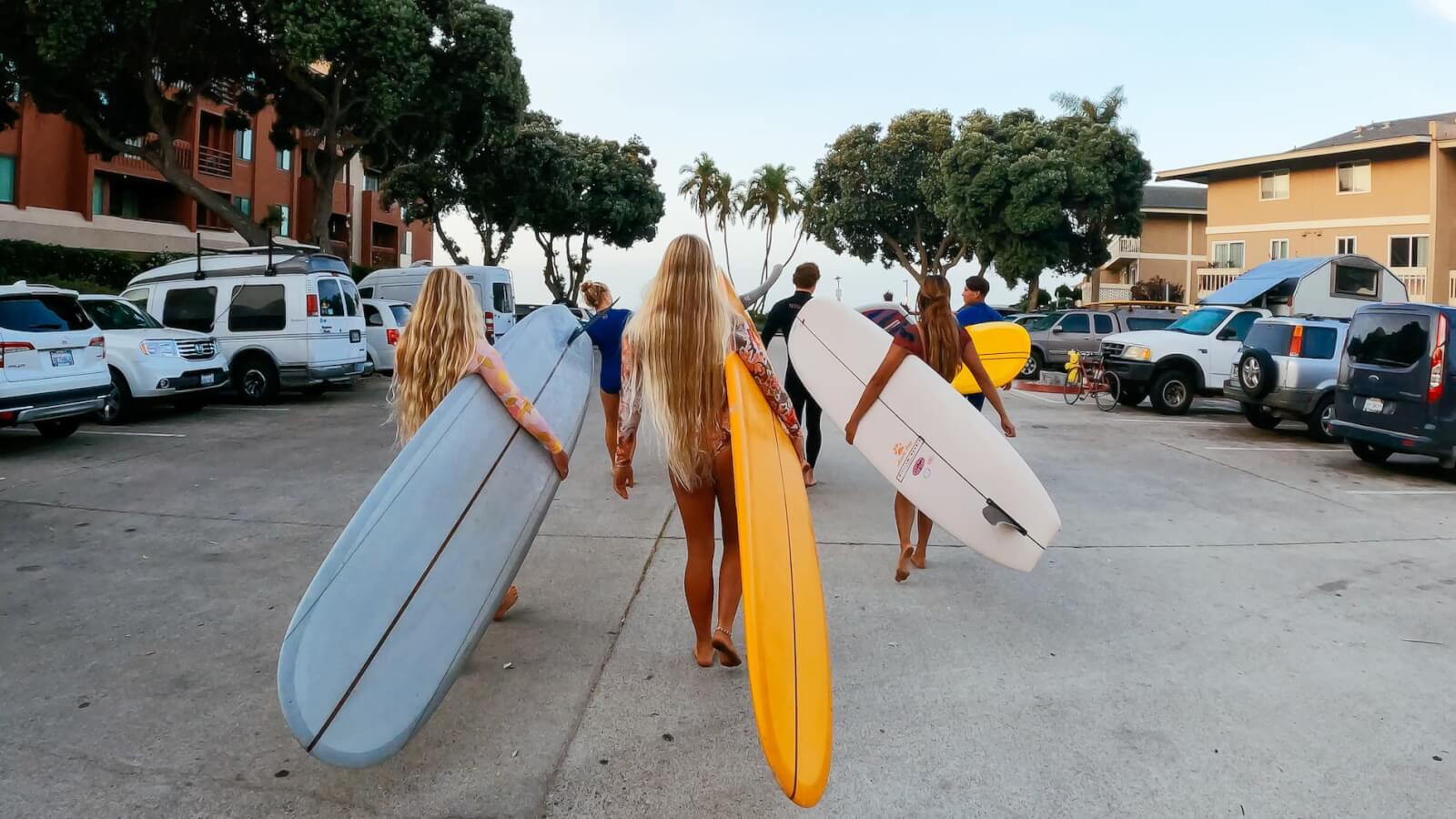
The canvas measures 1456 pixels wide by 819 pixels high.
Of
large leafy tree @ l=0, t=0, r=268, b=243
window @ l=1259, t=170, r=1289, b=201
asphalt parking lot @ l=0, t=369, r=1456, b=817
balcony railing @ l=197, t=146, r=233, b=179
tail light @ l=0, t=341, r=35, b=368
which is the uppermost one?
window @ l=1259, t=170, r=1289, b=201

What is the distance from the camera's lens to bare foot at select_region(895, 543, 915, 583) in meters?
5.32

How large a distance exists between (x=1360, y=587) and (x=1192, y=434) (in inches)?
292

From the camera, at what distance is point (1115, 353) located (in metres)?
15.8

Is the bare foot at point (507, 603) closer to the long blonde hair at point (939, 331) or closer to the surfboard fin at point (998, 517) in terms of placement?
the surfboard fin at point (998, 517)

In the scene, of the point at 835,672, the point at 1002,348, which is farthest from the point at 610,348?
the point at 1002,348

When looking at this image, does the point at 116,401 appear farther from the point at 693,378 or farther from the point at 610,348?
the point at 693,378

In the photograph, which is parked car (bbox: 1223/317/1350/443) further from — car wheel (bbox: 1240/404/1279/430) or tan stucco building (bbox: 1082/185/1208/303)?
tan stucco building (bbox: 1082/185/1208/303)

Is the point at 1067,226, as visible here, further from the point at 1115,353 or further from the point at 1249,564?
the point at 1249,564

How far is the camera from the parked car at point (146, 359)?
455 inches

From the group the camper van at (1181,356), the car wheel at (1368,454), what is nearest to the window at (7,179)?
the camper van at (1181,356)

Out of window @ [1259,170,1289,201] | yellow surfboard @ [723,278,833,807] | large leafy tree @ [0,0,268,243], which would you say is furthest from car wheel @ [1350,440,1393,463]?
window @ [1259,170,1289,201]

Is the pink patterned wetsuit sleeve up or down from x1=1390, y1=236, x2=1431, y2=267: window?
down

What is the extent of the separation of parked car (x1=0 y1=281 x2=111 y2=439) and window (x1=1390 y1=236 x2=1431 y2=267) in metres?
37.0

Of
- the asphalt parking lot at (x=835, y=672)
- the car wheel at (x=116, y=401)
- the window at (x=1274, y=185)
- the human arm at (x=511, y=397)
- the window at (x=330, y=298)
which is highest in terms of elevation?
the window at (x=1274, y=185)
